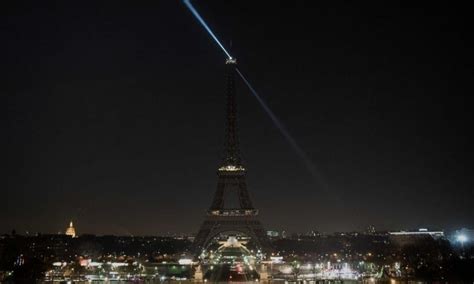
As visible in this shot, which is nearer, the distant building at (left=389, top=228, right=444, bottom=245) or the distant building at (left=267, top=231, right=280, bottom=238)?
the distant building at (left=389, top=228, right=444, bottom=245)

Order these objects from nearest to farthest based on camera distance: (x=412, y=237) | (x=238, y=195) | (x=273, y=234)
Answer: (x=238, y=195), (x=412, y=237), (x=273, y=234)

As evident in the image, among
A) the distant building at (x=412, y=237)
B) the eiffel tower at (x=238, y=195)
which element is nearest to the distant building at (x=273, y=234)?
the distant building at (x=412, y=237)

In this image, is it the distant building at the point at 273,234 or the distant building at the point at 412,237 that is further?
the distant building at the point at 273,234

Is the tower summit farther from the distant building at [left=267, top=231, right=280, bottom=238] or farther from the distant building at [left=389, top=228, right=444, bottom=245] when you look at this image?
the distant building at [left=267, top=231, right=280, bottom=238]

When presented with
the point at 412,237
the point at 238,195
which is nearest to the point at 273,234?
the point at 412,237

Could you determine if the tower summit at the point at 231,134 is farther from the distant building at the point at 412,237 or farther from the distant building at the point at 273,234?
the distant building at the point at 273,234

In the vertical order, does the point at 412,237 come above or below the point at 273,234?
below

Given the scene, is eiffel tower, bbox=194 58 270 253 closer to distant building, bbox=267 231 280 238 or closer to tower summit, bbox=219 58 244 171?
tower summit, bbox=219 58 244 171

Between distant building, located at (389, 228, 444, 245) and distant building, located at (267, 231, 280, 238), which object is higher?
distant building, located at (267, 231, 280, 238)

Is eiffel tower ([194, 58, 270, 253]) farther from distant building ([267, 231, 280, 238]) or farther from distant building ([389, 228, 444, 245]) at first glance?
distant building ([267, 231, 280, 238])

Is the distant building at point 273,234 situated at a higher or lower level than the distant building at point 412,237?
higher

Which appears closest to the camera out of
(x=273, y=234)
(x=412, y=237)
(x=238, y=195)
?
(x=238, y=195)

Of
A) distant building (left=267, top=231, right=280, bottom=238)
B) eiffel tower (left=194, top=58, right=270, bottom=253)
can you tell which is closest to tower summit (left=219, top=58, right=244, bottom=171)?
eiffel tower (left=194, top=58, right=270, bottom=253)

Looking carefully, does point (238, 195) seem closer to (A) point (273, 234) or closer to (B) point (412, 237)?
(B) point (412, 237)
